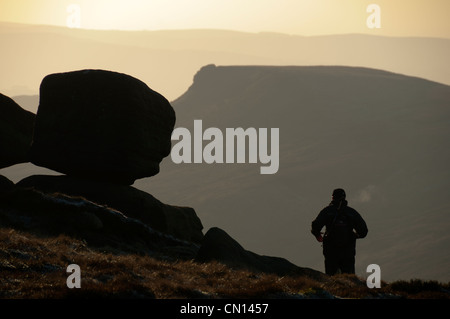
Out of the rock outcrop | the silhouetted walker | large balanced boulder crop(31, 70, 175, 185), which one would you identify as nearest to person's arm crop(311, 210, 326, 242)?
the silhouetted walker

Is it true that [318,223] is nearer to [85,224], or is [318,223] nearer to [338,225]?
[338,225]

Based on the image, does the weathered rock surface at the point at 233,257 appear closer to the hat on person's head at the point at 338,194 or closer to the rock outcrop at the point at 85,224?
the rock outcrop at the point at 85,224

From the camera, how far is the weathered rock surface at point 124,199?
113 ft

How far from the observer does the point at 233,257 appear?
24.9m

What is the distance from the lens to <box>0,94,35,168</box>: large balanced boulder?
36.5 m

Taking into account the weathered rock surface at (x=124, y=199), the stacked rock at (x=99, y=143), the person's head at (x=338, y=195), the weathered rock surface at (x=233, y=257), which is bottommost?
the weathered rock surface at (x=233, y=257)

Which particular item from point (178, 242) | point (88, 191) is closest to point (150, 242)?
point (178, 242)

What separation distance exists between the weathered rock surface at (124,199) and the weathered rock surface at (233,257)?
29.5ft

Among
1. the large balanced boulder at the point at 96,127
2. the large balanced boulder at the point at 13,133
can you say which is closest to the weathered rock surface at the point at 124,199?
the large balanced boulder at the point at 96,127

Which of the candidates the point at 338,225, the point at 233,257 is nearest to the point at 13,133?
Answer: the point at 233,257

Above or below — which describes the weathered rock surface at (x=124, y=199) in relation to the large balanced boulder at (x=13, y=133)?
below

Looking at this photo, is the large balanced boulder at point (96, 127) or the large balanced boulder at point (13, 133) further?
the large balanced boulder at point (13, 133)
